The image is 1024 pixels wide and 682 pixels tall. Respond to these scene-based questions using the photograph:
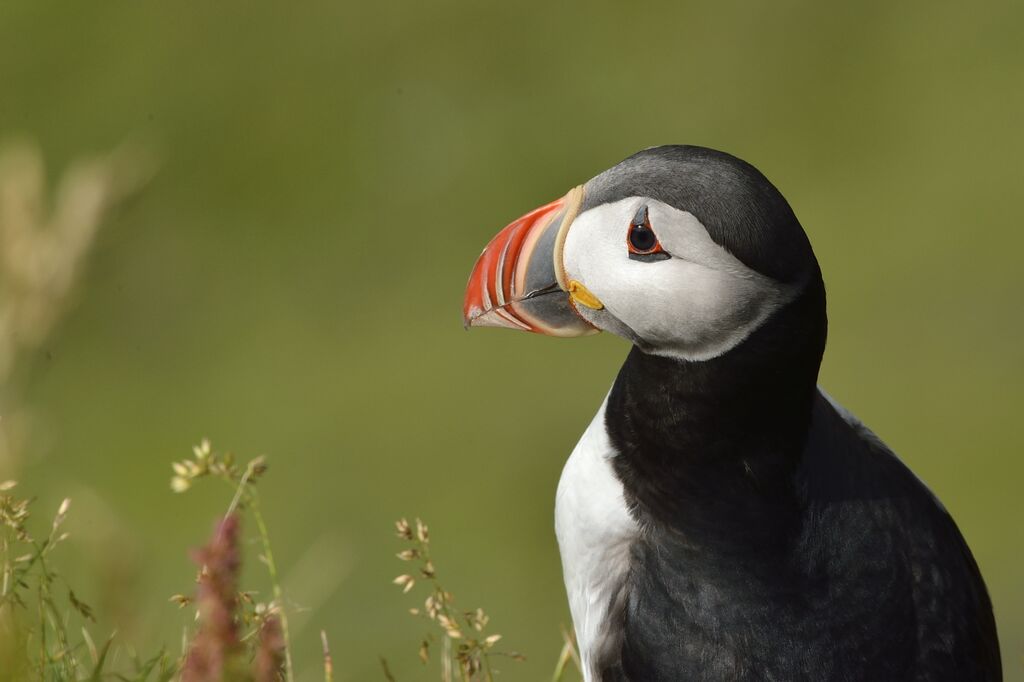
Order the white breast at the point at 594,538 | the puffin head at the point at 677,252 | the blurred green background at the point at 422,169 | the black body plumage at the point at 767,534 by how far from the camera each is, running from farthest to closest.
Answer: the blurred green background at the point at 422,169, the white breast at the point at 594,538, the black body plumage at the point at 767,534, the puffin head at the point at 677,252

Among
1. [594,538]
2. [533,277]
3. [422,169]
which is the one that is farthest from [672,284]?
[422,169]

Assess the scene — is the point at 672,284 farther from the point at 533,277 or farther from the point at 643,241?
the point at 533,277

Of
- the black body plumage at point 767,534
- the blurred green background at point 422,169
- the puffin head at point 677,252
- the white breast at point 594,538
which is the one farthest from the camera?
the blurred green background at point 422,169

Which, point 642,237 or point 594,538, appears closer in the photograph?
point 642,237

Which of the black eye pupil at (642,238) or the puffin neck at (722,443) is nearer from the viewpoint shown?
the black eye pupil at (642,238)

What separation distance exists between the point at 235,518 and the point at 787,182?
41.0ft

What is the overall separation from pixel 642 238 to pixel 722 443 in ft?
1.63

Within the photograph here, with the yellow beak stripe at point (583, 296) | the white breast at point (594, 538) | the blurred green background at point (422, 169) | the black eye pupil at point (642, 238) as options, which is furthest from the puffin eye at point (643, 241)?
the blurred green background at point (422, 169)

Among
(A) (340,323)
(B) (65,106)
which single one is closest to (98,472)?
(A) (340,323)

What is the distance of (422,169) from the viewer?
14.3 m

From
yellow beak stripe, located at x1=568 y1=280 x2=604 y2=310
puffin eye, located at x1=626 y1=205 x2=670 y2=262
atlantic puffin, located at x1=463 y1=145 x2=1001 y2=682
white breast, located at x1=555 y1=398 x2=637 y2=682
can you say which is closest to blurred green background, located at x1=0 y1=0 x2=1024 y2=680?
white breast, located at x1=555 y1=398 x2=637 y2=682

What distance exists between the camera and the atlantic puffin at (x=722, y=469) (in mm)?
2527

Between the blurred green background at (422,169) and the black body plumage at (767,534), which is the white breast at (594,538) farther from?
the blurred green background at (422,169)

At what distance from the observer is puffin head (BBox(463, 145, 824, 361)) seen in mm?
2480
